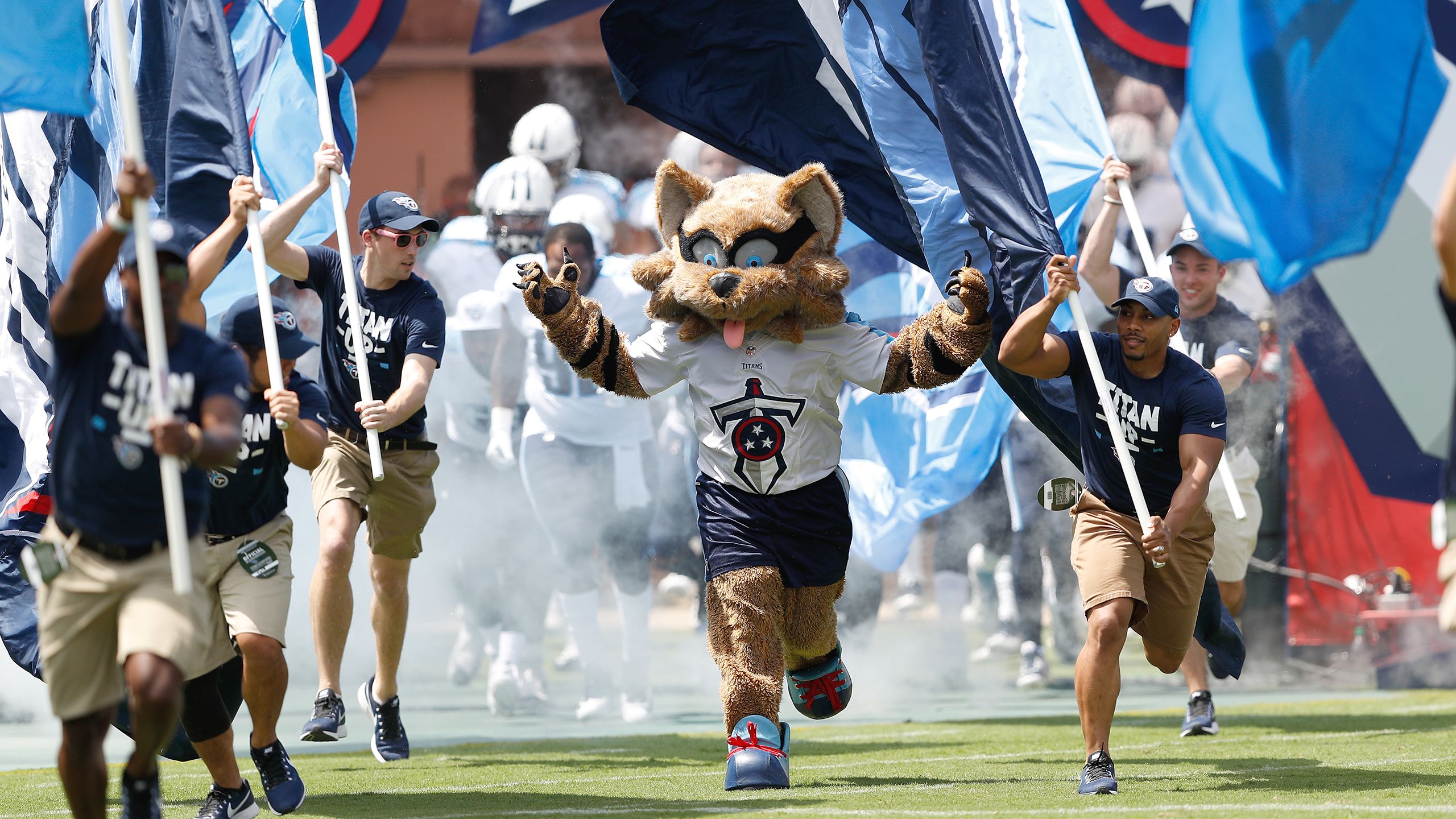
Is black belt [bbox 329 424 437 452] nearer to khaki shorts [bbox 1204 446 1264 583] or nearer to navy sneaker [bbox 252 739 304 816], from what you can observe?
navy sneaker [bbox 252 739 304 816]

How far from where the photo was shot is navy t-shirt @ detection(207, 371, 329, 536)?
497cm

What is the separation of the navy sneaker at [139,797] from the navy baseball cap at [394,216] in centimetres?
264

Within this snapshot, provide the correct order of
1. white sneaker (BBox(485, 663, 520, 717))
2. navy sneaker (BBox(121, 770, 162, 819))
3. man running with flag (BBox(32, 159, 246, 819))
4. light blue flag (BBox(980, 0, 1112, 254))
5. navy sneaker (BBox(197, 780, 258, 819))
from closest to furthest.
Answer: man running with flag (BBox(32, 159, 246, 819))
navy sneaker (BBox(121, 770, 162, 819))
navy sneaker (BBox(197, 780, 258, 819))
light blue flag (BBox(980, 0, 1112, 254))
white sneaker (BBox(485, 663, 520, 717))

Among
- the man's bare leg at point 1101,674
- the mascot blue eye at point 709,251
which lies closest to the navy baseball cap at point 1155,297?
the man's bare leg at point 1101,674

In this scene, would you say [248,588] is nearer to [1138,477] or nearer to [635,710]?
[1138,477]

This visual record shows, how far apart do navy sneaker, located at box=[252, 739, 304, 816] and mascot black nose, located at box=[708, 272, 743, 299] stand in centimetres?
203

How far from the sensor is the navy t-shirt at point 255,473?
4.97 m

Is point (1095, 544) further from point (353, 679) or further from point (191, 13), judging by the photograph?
point (353, 679)

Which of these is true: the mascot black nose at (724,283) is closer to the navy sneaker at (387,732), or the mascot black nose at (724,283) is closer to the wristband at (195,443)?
the wristband at (195,443)

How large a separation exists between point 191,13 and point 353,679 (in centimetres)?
410

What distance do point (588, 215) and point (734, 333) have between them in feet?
11.9

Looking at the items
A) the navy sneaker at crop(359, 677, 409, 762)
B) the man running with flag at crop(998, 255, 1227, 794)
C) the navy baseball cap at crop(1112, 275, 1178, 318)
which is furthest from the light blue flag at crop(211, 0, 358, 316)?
the navy baseball cap at crop(1112, 275, 1178, 318)

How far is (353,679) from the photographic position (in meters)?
8.79

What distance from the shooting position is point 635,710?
322 inches
